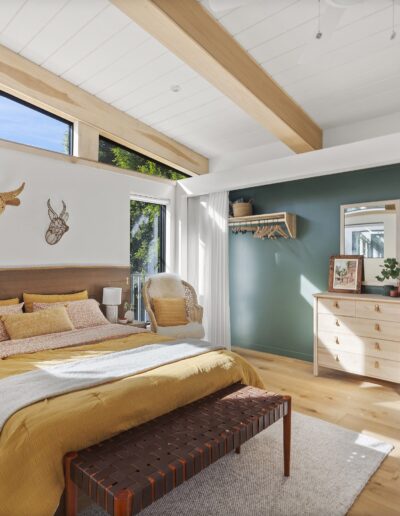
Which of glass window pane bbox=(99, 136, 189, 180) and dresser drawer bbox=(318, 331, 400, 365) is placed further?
glass window pane bbox=(99, 136, 189, 180)

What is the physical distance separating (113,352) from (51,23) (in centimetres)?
278

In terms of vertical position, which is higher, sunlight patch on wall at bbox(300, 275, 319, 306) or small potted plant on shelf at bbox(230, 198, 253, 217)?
small potted plant on shelf at bbox(230, 198, 253, 217)

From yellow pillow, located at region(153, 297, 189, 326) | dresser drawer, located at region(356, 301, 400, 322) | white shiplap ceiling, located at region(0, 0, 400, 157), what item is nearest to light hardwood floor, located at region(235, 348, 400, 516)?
dresser drawer, located at region(356, 301, 400, 322)

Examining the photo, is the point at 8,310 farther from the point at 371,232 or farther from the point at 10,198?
the point at 371,232

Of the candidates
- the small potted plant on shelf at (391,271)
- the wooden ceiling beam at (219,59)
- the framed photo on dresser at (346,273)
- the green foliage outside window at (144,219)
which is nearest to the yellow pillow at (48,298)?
the green foliage outside window at (144,219)

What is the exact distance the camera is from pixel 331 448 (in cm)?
249

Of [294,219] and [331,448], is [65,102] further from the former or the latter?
[331,448]

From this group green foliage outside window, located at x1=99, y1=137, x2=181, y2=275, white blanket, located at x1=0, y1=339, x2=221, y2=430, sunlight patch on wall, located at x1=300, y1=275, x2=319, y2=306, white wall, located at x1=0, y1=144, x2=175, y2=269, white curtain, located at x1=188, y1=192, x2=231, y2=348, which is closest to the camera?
white blanket, located at x1=0, y1=339, x2=221, y2=430

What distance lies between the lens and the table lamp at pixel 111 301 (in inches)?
165

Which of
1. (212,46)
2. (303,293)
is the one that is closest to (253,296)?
(303,293)

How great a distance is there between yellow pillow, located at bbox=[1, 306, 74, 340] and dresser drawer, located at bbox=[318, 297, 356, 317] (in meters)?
2.54

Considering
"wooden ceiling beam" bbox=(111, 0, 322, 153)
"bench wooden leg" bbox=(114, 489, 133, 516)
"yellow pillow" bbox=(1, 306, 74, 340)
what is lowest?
"bench wooden leg" bbox=(114, 489, 133, 516)

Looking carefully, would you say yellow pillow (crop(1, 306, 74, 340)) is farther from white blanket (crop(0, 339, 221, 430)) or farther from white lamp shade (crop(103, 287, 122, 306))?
white blanket (crop(0, 339, 221, 430))

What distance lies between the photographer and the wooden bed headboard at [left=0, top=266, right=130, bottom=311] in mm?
3635
